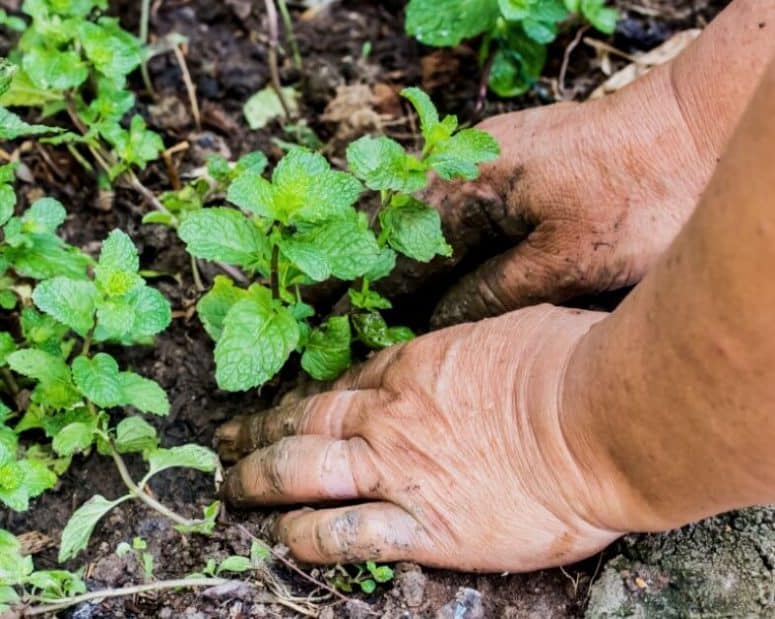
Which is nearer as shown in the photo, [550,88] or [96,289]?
[96,289]

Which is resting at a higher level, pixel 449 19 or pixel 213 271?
pixel 449 19

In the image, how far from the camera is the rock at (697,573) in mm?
2057

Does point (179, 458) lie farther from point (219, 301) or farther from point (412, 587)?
point (412, 587)

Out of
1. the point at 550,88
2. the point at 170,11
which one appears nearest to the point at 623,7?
the point at 550,88

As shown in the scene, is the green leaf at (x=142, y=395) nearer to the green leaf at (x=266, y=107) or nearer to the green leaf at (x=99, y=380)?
the green leaf at (x=99, y=380)

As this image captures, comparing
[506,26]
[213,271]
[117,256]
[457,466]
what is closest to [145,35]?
[213,271]

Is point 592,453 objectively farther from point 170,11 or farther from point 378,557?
point 170,11

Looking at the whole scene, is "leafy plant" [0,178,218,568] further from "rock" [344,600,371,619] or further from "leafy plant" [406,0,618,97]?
"leafy plant" [406,0,618,97]

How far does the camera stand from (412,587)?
6.72 feet

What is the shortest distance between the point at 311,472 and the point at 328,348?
312 mm

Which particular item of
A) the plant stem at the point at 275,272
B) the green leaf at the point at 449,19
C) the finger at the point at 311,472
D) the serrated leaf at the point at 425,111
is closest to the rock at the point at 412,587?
the finger at the point at 311,472

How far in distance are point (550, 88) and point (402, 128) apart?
0.50 meters

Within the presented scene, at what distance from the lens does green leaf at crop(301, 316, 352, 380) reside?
2326 millimetres

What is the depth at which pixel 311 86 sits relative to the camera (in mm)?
3225
